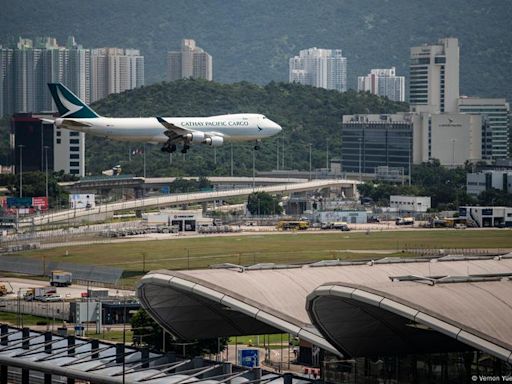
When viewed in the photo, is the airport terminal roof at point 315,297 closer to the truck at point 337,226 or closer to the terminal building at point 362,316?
the terminal building at point 362,316

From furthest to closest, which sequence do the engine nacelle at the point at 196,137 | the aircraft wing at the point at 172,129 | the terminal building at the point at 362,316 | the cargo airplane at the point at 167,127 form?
1. the cargo airplane at the point at 167,127
2. the aircraft wing at the point at 172,129
3. the engine nacelle at the point at 196,137
4. the terminal building at the point at 362,316

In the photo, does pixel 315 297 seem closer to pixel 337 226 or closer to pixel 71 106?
pixel 71 106

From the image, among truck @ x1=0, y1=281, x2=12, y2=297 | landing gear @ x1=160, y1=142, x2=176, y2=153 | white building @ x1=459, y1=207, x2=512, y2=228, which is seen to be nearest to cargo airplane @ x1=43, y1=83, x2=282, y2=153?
landing gear @ x1=160, y1=142, x2=176, y2=153

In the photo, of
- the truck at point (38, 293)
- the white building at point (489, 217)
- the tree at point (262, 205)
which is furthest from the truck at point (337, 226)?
the truck at point (38, 293)

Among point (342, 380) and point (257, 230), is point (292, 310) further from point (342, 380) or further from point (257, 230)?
point (257, 230)

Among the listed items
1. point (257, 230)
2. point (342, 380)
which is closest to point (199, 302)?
point (342, 380)

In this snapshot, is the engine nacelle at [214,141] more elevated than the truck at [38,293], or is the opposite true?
the engine nacelle at [214,141]

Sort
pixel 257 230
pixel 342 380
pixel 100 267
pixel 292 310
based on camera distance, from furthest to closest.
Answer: pixel 257 230 → pixel 100 267 → pixel 292 310 → pixel 342 380
